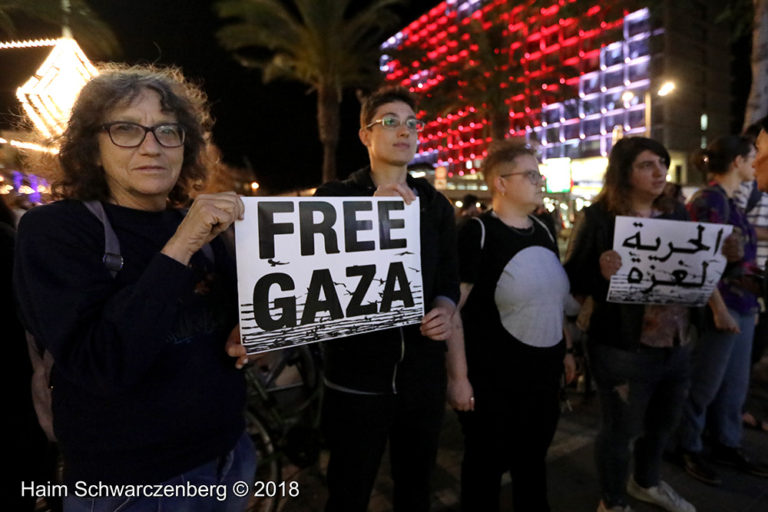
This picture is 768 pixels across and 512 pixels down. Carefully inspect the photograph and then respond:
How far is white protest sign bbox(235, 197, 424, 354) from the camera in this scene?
1552 mm

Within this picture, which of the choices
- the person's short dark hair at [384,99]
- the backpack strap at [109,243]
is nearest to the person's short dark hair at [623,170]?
the person's short dark hair at [384,99]

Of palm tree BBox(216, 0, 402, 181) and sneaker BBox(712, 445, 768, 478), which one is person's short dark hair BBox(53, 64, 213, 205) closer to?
sneaker BBox(712, 445, 768, 478)

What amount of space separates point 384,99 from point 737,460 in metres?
3.54

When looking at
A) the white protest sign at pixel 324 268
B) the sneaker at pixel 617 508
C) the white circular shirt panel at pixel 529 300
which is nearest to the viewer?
the white protest sign at pixel 324 268

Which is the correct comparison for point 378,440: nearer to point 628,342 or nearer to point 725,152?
point 628,342

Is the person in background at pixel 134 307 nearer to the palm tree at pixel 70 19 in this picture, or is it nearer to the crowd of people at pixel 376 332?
the crowd of people at pixel 376 332

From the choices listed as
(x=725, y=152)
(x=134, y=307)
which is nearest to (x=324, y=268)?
(x=134, y=307)

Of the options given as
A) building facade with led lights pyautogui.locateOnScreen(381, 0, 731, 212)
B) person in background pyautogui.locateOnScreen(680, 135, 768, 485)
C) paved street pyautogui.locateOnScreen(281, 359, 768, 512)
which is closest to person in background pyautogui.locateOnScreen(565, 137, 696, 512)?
paved street pyautogui.locateOnScreen(281, 359, 768, 512)

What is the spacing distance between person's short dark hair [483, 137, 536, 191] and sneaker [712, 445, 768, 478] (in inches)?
107

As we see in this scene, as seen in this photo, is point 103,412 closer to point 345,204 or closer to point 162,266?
point 162,266

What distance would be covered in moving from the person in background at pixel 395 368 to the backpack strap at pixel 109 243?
35.1 inches

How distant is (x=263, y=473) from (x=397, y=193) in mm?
2132

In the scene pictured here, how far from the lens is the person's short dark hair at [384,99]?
2.22 metres

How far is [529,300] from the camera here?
2.33 meters
